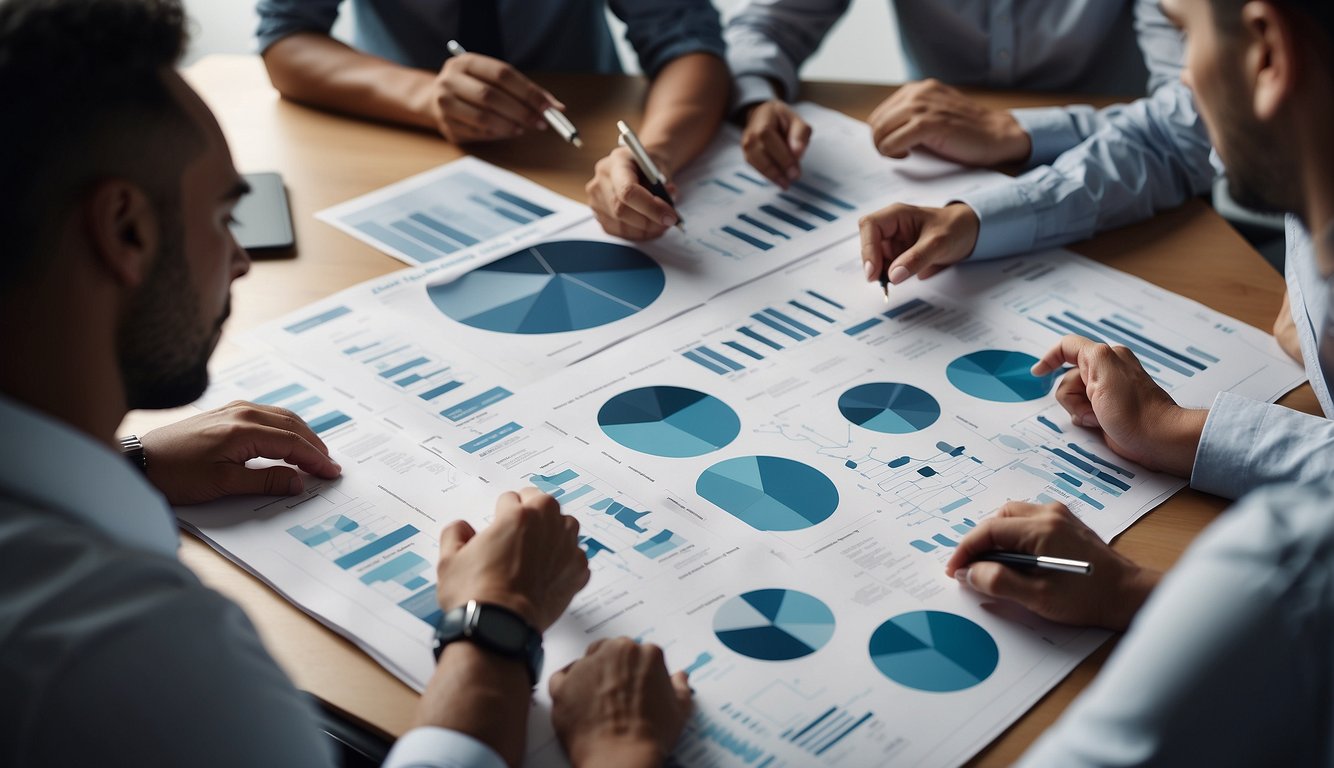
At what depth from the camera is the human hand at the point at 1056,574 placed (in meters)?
0.90

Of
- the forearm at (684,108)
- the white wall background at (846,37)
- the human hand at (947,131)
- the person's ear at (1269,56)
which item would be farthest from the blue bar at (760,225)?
the white wall background at (846,37)

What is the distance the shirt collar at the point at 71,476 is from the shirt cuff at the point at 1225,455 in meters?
0.87

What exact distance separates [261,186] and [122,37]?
2.40ft

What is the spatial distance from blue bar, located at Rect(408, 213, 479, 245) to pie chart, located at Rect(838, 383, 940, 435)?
523 mm

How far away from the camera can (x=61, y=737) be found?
0.61 meters

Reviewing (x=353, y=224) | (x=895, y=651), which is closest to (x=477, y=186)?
(x=353, y=224)

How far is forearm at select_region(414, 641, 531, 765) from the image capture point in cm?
78

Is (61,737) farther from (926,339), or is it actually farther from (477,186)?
(477,186)

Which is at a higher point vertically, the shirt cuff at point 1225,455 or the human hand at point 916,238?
the human hand at point 916,238

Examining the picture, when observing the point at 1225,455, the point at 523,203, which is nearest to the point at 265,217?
the point at 523,203

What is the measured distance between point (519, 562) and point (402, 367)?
37cm

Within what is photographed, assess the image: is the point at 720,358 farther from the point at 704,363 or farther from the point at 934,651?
the point at 934,651

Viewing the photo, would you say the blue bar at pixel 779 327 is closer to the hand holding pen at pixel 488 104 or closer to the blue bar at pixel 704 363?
the blue bar at pixel 704 363

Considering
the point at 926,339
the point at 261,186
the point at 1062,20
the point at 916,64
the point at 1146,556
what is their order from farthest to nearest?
the point at 916,64, the point at 1062,20, the point at 261,186, the point at 926,339, the point at 1146,556
